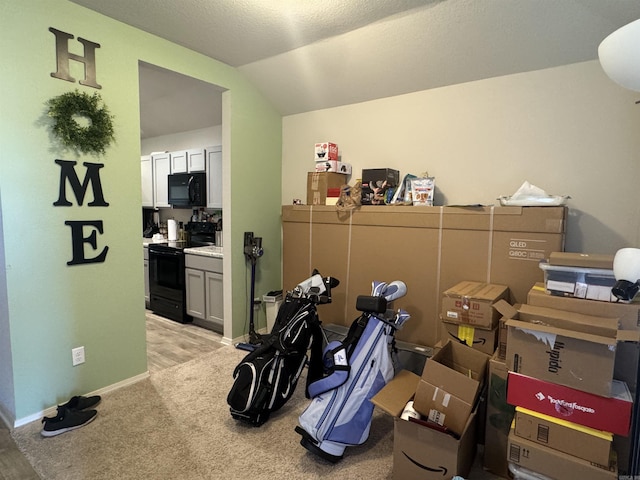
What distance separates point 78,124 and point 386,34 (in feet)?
7.42

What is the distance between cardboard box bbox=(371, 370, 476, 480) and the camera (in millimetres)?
1669

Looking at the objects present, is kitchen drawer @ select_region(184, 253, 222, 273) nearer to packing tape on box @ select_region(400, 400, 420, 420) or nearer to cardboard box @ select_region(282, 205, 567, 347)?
cardboard box @ select_region(282, 205, 567, 347)

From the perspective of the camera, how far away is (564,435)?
154 cm

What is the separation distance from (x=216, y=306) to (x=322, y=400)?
82.5 inches

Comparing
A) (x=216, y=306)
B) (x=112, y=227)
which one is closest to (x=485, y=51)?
(x=112, y=227)

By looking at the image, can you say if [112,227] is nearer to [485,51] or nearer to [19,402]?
[19,402]

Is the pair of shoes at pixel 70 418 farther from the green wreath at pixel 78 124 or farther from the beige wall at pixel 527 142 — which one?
the beige wall at pixel 527 142

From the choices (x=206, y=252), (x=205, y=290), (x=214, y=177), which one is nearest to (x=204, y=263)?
(x=206, y=252)

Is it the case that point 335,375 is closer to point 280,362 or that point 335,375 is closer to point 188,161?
point 280,362

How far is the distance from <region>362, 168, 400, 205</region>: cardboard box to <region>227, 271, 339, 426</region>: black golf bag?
96 centimetres

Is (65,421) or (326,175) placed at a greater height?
(326,175)

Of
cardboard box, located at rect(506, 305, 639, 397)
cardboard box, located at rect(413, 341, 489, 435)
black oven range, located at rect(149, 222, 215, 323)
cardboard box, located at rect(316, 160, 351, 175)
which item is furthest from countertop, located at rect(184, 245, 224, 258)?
cardboard box, located at rect(506, 305, 639, 397)

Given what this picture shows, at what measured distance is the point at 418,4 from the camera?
7.67 ft

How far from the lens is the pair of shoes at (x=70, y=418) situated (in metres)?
2.14
